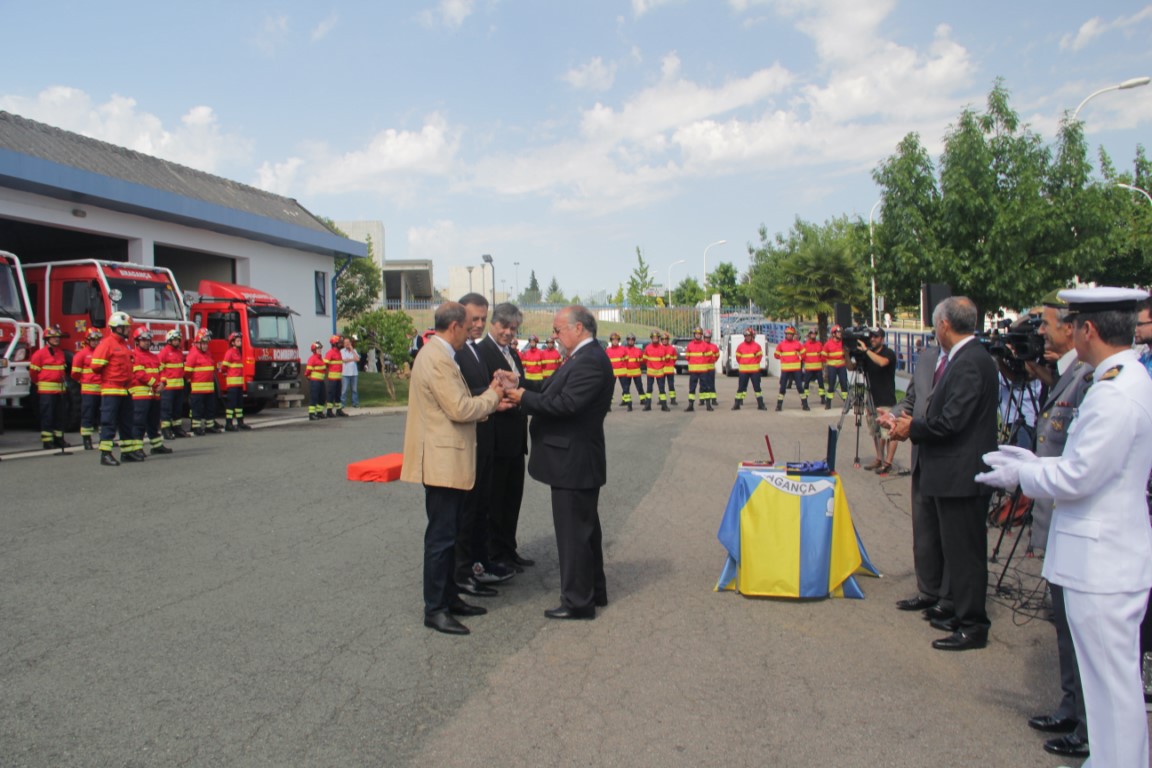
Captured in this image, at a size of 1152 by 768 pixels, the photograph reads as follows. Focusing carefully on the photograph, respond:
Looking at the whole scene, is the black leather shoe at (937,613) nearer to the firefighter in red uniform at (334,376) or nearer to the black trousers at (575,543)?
the black trousers at (575,543)

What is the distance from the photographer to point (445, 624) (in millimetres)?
5410

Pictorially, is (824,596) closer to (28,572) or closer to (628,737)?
(628,737)

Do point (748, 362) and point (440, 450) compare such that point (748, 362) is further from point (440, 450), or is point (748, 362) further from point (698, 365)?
point (440, 450)

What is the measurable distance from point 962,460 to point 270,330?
2026cm

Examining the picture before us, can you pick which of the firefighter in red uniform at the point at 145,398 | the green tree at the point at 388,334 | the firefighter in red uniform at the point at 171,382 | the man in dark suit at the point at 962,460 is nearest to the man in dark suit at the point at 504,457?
the man in dark suit at the point at 962,460

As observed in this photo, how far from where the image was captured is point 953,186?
62.6 feet

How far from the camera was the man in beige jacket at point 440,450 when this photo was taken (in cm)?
536

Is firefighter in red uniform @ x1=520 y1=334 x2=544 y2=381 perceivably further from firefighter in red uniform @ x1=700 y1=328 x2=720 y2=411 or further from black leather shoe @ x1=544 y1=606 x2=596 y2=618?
black leather shoe @ x1=544 y1=606 x2=596 y2=618

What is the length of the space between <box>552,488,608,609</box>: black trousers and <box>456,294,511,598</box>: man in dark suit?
745mm

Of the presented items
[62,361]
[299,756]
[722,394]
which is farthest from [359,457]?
[722,394]

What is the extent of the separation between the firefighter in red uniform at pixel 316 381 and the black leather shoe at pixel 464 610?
1612cm

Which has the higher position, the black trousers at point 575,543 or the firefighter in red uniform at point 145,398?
the firefighter in red uniform at point 145,398

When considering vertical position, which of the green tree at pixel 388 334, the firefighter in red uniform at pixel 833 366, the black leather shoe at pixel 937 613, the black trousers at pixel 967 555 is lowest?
the black leather shoe at pixel 937 613

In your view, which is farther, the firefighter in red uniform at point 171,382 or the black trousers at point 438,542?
the firefighter in red uniform at point 171,382
